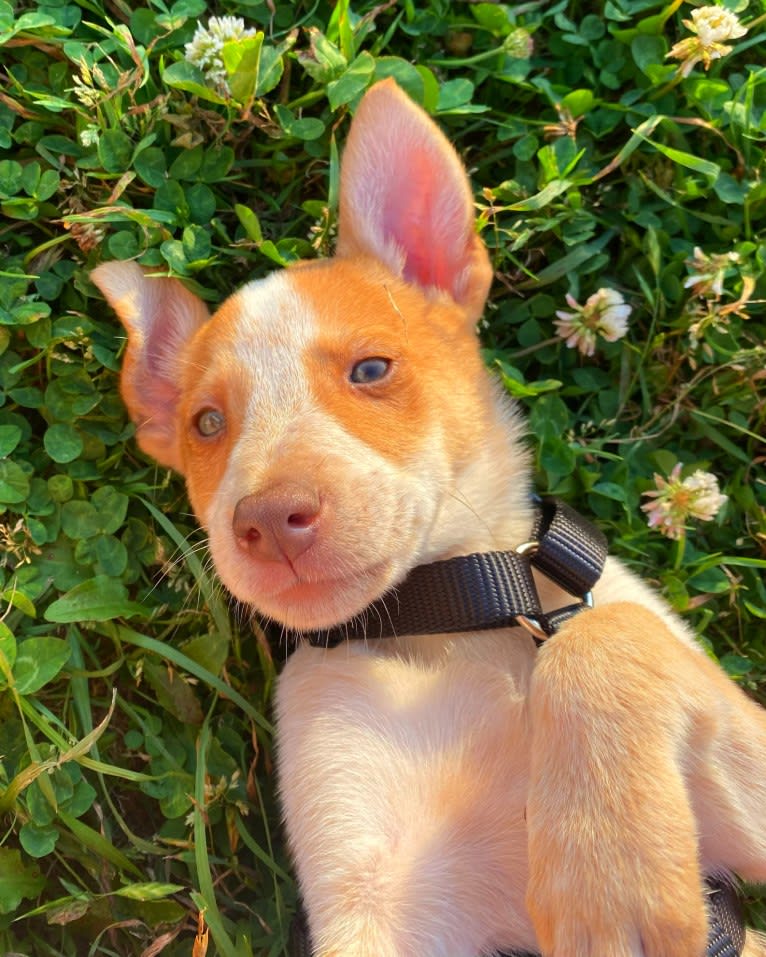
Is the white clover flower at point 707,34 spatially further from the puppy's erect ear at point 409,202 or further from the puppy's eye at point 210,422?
the puppy's eye at point 210,422

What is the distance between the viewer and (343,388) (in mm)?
2600

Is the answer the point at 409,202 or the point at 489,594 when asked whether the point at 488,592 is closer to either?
the point at 489,594

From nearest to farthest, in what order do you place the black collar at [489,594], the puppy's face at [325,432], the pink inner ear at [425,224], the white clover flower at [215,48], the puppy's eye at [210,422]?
the puppy's face at [325,432] < the black collar at [489,594] < the puppy's eye at [210,422] < the pink inner ear at [425,224] < the white clover flower at [215,48]

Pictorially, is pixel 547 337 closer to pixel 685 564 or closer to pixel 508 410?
pixel 508 410

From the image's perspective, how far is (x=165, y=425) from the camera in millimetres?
3316

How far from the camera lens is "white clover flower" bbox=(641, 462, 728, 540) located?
3.36m

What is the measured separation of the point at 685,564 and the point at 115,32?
316cm

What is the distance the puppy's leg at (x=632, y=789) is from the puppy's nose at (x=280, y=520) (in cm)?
74

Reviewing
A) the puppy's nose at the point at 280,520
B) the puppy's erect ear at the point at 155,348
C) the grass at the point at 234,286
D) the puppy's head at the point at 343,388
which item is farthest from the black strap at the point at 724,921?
the puppy's erect ear at the point at 155,348

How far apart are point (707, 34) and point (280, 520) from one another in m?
2.63

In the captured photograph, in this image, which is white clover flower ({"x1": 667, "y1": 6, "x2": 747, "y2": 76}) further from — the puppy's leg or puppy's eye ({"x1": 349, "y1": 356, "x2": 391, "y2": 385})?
the puppy's leg

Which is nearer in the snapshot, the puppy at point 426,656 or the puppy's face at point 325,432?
the puppy at point 426,656

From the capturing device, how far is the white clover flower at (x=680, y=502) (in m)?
3.36

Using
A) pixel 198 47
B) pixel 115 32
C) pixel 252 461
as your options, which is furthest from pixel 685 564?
pixel 115 32
